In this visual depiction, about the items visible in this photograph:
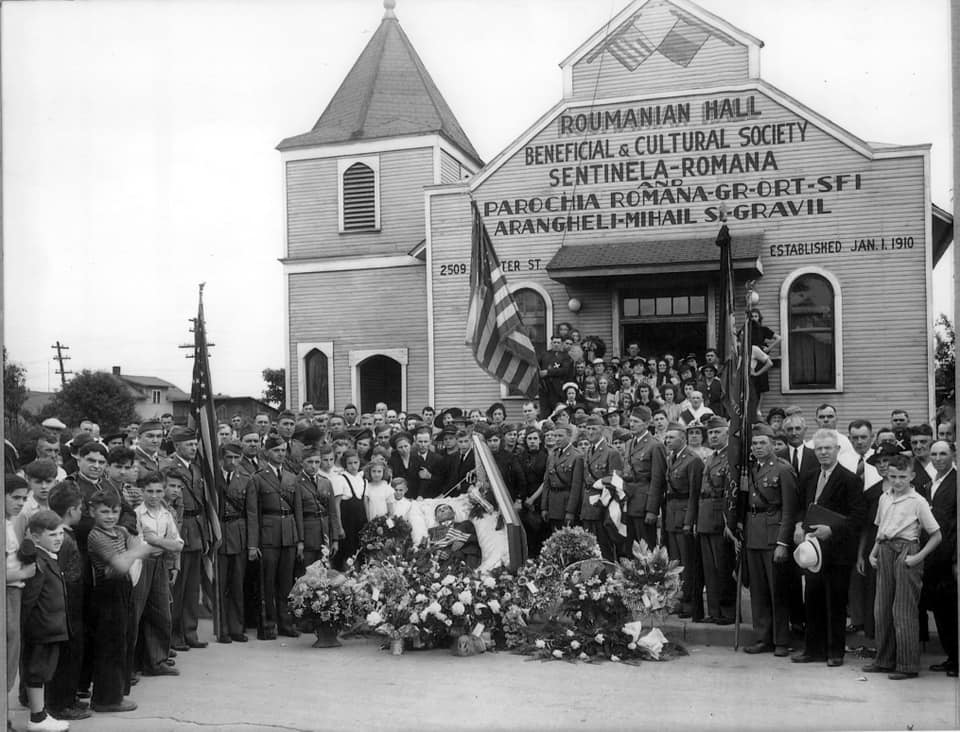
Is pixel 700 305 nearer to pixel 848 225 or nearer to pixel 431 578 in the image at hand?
pixel 848 225

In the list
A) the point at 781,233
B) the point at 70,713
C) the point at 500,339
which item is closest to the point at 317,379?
the point at 500,339

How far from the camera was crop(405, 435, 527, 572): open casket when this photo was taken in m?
9.38

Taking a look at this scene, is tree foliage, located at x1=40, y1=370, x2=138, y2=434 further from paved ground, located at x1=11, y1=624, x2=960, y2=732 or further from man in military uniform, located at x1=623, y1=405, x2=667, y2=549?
man in military uniform, located at x1=623, y1=405, x2=667, y2=549

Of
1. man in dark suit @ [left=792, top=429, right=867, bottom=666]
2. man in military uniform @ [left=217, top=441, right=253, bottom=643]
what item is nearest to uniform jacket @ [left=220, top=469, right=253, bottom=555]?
man in military uniform @ [left=217, top=441, right=253, bottom=643]

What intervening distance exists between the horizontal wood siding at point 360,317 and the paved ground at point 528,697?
10477mm

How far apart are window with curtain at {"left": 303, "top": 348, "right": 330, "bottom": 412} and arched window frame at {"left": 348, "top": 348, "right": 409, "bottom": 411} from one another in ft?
1.66

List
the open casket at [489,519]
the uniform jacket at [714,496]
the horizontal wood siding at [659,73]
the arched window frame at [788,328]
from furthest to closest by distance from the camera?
the horizontal wood siding at [659,73], the arched window frame at [788,328], the open casket at [489,519], the uniform jacket at [714,496]

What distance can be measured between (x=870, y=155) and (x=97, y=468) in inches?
508

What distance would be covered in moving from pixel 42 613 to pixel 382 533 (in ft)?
12.5

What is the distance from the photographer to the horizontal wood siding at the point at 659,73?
16.4 metres

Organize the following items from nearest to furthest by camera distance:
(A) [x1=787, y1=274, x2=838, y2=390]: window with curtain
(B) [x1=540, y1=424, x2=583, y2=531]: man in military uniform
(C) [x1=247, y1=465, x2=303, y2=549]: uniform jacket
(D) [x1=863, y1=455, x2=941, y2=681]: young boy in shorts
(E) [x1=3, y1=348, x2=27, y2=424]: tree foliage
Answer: (D) [x1=863, y1=455, x2=941, y2=681]: young boy in shorts < (E) [x1=3, y1=348, x2=27, y2=424]: tree foliage < (C) [x1=247, y1=465, x2=303, y2=549]: uniform jacket < (B) [x1=540, y1=424, x2=583, y2=531]: man in military uniform < (A) [x1=787, y1=274, x2=838, y2=390]: window with curtain

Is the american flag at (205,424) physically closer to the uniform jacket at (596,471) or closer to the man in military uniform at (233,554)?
the man in military uniform at (233,554)

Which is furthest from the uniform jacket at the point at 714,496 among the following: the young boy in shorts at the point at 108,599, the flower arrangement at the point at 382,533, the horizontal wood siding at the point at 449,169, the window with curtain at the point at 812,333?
the horizontal wood siding at the point at 449,169

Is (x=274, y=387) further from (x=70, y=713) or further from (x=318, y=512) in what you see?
(x=70, y=713)
